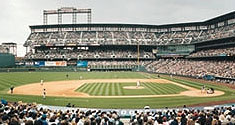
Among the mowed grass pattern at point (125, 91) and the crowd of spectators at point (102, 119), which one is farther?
the mowed grass pattern at point (125, 91)

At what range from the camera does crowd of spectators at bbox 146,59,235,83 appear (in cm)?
5978

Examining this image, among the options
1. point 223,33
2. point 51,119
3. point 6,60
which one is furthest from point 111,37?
point 51,119

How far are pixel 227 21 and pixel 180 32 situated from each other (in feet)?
100.0

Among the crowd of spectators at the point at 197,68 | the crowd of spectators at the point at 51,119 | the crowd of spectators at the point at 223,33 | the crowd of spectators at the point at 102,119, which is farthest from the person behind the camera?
the crowd of spectators at the point at 223,33

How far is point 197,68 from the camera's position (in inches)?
2894

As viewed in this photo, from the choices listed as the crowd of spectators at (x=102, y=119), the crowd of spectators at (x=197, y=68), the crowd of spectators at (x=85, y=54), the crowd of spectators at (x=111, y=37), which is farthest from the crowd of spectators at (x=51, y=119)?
the crowd of spectators at (x=111, y=37)

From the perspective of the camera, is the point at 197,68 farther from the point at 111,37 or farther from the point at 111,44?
the point at 111,37

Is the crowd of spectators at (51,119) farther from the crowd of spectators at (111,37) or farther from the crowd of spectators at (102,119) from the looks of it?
the crowd of spectators at (111,37)

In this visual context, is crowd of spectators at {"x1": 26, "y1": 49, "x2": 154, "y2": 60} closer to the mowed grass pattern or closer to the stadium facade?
the stadium facade

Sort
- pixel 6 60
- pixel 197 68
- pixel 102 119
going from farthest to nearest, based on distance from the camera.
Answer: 1. pixel 6 60
2. pixel 197 68
3. pixel 102 119

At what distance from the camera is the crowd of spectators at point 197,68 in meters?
59.8

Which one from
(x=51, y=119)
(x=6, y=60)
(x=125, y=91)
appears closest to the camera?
(x=51, y=119)

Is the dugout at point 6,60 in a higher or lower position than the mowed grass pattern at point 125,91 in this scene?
higher

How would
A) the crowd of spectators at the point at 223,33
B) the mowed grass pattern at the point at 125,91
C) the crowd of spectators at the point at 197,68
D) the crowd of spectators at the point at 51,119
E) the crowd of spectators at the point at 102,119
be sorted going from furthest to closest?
the crowd of spectators at the point at 223,33 < the crowd of spectators at the point at 197,68 < the mowed grass pattern at the point at 125,91 < the crowd of spectators at the point at 102,119 < the crowd of spectators at the point at 51,119
